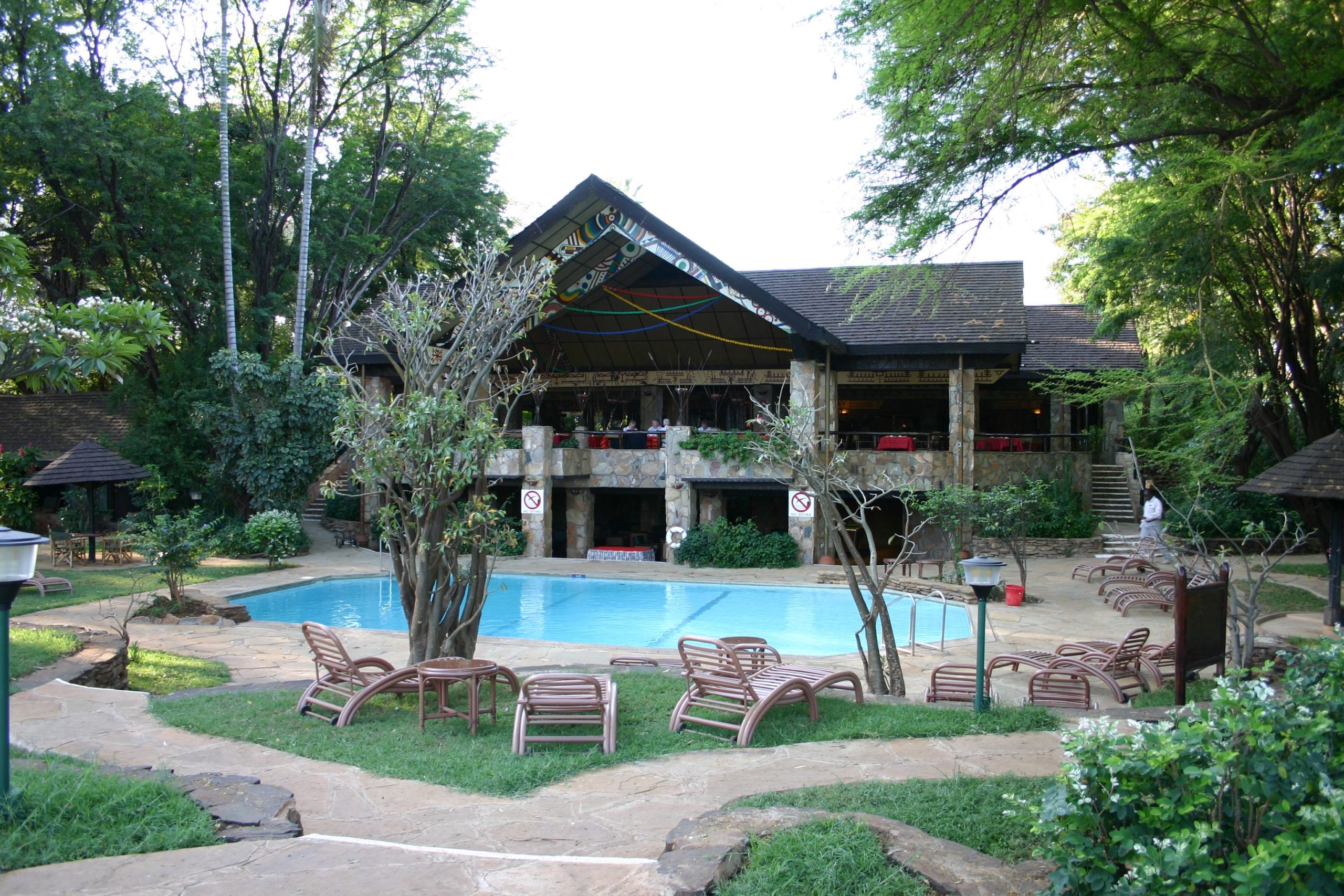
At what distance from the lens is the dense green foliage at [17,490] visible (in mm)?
21750

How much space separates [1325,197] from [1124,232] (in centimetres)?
415

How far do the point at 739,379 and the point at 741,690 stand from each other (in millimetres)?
20227

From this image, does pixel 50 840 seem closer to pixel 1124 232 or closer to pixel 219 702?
pixel 219 702

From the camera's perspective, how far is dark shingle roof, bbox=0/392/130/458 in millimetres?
26734

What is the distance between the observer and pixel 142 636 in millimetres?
12820

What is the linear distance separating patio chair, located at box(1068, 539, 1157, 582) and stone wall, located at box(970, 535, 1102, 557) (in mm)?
1618

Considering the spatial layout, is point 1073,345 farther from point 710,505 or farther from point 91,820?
point 91,820

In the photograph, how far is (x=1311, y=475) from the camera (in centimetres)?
1191

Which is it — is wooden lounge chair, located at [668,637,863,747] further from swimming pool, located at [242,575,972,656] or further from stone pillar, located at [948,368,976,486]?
stone pillar, located at [948,368,976,486]

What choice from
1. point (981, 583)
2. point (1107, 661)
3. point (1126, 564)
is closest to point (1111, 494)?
point (1126, 564)

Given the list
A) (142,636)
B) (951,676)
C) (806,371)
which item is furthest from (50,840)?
(806,371)

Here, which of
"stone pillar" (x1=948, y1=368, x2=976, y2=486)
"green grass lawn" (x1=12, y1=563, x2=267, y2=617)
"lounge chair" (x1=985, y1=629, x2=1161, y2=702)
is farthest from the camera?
"stone pillar" (x1=948, y1=368, x2=976, y2=486)

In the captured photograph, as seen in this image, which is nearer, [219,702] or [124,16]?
[219,702]

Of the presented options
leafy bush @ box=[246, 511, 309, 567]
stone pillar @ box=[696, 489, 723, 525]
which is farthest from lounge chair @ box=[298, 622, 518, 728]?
stone pillar @ box=[696, 489, 723, 525]
